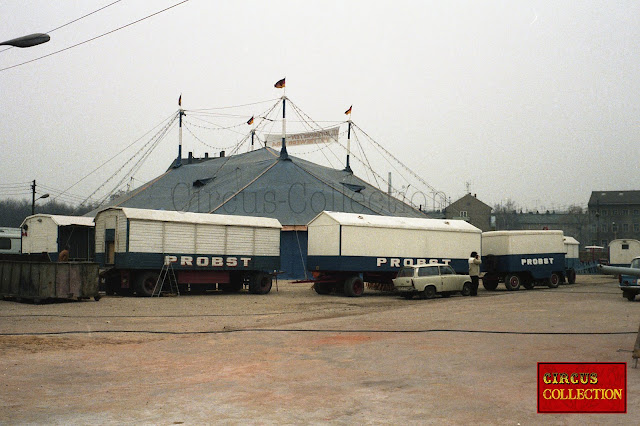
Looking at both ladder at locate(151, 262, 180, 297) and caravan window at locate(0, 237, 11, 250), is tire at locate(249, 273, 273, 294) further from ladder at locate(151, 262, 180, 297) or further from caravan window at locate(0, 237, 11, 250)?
caravan window at locate(0, 237, 11, 250)

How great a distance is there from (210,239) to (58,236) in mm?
9994

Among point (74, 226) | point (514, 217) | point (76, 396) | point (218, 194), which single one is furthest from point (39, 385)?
point (514, 217)

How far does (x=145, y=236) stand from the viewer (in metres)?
26.6

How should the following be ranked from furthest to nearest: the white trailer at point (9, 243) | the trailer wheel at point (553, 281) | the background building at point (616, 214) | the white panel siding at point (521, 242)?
the background building at point (616, 214), the white trailer at point (9, 243), the trailer wheel at point (553, 281), the white panel siding at point (521, 242)

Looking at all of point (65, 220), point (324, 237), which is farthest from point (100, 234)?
point (324, 237)

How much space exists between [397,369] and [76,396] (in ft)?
16.4

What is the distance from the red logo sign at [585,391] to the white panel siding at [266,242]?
23.9 meters

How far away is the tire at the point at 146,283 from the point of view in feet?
87.1

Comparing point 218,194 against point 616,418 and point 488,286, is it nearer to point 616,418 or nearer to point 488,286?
point 488,286

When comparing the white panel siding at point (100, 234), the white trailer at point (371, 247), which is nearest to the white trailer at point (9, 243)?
the white panel siding at point (100, 234)

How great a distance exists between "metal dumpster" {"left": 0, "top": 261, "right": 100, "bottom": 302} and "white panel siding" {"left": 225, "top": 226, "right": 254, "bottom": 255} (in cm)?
761

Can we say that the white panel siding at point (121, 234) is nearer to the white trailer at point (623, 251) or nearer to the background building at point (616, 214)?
the white trailer at point (623, 251)

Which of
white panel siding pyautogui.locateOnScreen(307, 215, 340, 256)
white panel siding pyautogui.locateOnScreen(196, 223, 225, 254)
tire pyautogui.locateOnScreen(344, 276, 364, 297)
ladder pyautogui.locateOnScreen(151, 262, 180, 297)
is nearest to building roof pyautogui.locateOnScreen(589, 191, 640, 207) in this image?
tire pyautogui.locateOnScreen(344, 276, 364, 297)

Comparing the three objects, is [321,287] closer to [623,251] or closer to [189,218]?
[189,218]
